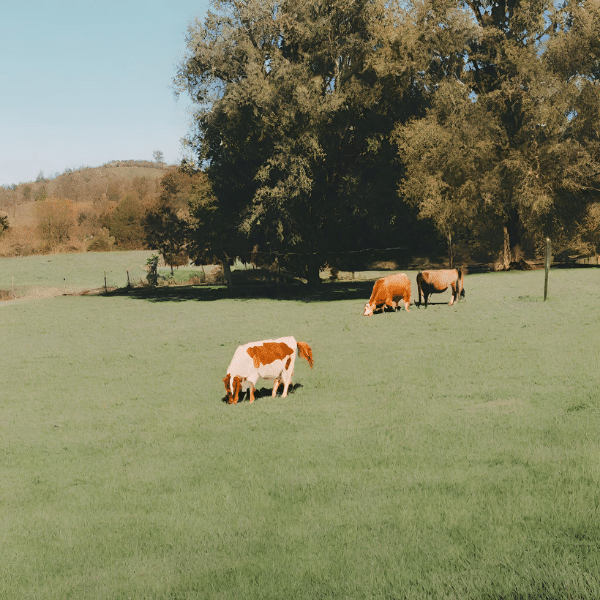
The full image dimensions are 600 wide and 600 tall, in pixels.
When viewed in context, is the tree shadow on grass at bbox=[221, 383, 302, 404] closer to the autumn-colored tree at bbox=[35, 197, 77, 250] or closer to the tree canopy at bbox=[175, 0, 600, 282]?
the tree canopy at bbox=[175, 0, 600, 282]

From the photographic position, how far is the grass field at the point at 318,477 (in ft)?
17.2

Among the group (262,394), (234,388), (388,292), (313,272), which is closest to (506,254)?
(313,272)

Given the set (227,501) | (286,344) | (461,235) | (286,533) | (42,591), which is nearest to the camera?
(42,591)

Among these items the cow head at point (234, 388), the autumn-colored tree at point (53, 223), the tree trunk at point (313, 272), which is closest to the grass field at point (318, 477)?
the cow head at point (234, 388)

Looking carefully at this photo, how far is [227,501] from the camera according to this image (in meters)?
6.84

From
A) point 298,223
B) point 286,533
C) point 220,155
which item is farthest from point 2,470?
point 220,155

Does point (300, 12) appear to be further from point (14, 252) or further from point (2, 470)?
point (14, 252)

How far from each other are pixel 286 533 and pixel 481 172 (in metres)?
36.9

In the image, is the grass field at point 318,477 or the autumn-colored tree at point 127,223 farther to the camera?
the autumn-colored tree at point 127,223

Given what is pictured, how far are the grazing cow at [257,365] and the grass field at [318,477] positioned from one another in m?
0.37

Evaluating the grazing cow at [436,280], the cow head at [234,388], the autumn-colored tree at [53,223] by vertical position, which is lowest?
the cow head at [234,388]

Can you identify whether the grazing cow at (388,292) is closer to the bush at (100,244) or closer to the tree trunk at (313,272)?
the tree trunk at (313,272)

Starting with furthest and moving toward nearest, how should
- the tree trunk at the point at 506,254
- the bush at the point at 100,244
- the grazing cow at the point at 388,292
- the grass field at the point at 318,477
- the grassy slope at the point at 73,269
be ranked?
the bush at the point at 100,244 < the grassy slope at the point at 73,269 < the tree trunk at the point at 506,254 < the grazing cow at the point at 388,292 < the grass field at the point at 318,477

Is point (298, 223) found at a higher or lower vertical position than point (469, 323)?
higher
